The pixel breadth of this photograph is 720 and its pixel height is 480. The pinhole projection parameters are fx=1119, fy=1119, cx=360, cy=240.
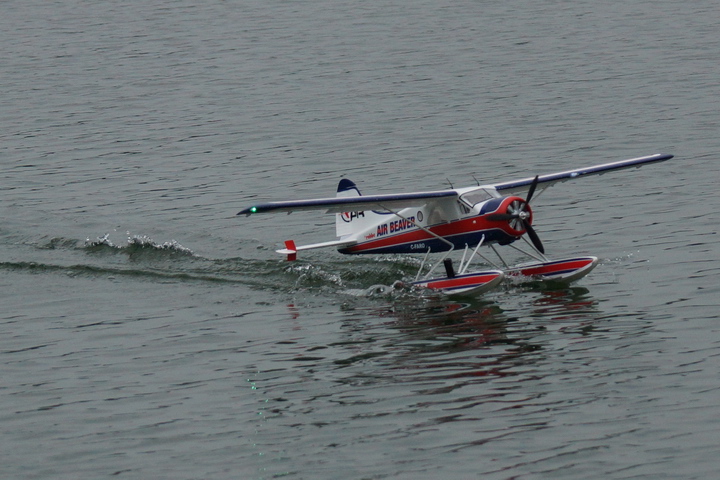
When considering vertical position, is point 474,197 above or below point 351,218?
above

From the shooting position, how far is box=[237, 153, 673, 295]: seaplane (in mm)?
19587

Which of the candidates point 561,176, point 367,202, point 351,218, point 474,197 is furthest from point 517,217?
point 351,218

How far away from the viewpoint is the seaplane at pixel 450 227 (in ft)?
64.3

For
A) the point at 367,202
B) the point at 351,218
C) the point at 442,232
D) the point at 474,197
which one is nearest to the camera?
the point at 367,202

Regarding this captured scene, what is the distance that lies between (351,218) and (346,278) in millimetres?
1239

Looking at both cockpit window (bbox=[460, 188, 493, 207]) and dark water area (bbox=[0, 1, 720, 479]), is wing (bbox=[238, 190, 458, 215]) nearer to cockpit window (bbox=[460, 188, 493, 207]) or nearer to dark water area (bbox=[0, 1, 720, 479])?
cockpit window (bbox=[460, 188, 493, 207])

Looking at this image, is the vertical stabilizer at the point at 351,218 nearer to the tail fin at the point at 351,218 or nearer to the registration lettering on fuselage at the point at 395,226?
the tail fin at the point at 351,218

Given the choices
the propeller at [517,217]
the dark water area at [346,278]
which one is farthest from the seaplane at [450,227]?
the dark water area at [346,278]

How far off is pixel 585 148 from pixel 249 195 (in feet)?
33.1

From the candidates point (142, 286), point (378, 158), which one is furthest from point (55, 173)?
point (142, 286)

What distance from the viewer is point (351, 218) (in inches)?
877

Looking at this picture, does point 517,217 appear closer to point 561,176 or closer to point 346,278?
point 561,176

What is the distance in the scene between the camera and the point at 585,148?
32.9 meters

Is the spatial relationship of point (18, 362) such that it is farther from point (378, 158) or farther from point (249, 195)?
point (378, 158)
